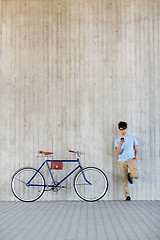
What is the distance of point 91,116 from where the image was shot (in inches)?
329

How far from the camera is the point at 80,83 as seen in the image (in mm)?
8430

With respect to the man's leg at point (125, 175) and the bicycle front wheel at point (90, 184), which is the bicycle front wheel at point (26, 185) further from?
the man's leg at point (125, 175)

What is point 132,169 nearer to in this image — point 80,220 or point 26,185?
point 80,220

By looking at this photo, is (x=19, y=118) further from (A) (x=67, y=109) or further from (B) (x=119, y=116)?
(B) (x=119, y=116)

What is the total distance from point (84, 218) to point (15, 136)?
2.89m

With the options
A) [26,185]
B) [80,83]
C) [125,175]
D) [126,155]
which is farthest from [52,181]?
[80,83]

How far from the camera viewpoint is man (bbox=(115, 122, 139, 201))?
26.1ft

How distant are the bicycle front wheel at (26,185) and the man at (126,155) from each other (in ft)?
5.73

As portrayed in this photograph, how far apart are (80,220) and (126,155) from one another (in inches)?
89.0

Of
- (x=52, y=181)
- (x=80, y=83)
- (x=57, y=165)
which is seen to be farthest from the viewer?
(x=80, y=83)

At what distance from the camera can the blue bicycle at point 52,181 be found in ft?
26.6

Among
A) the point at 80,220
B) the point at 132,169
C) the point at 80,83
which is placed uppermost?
the point at 80,83

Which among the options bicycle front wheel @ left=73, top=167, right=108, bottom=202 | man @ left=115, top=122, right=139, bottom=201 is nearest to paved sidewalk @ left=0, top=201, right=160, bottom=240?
bicycle front wheel @ left=73, top=167, right=108, bottom=202

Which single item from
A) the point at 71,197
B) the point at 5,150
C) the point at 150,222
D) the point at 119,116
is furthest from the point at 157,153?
the point at 5,150
